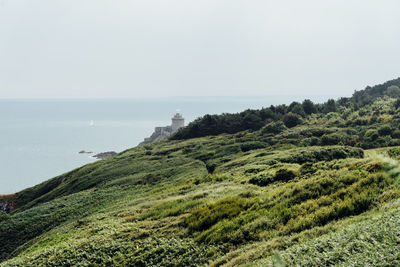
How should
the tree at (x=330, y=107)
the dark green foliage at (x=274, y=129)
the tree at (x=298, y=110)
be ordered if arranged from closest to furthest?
the dark green foliage at (x=274, y=129) → the tree at (x=298, y=110) → the tree at (x=330, y=107)

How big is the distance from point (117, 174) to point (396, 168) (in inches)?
1745

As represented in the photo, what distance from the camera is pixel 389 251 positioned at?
7969 mm

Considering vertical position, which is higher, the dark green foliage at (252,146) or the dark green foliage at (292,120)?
the dark green foliage at (292,120)

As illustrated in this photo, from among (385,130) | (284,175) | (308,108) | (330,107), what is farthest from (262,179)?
(308,108)

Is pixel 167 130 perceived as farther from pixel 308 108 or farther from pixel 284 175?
pixel 284 175

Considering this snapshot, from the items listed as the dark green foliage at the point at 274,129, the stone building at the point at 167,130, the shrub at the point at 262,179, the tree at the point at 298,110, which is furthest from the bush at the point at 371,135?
the stone building at the point at 167,130

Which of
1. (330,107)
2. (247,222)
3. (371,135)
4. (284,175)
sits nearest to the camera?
(247,222)

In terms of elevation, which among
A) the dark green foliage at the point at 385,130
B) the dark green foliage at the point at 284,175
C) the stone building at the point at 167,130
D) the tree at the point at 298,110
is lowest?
the stone building at the point at 167,130

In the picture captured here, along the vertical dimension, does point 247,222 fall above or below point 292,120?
below

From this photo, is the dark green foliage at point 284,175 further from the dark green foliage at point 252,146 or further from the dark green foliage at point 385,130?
the dark green foliage at point 385,130

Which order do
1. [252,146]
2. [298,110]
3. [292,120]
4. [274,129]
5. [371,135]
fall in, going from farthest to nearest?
[298,110] → [292,120] → [274,129] → [252,146] → [371,135]

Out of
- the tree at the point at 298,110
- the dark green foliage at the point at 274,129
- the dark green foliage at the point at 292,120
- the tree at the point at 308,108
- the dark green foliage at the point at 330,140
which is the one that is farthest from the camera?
the tree at the point at 308,108

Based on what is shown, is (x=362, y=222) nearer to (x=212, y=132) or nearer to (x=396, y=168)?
(x=396, y=168)

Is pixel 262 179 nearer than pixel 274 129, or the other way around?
pixel 262 179
